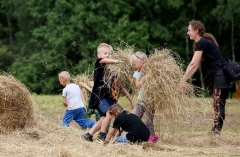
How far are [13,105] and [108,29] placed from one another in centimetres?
2439

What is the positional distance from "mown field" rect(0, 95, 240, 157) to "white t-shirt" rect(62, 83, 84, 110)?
2.02 ft

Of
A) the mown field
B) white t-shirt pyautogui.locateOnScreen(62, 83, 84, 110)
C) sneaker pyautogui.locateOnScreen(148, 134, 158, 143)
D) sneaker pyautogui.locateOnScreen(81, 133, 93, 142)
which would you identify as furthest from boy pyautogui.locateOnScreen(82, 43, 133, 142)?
white t-shirt pyautogui.locateOnScreen(62, 83, 84, 110)

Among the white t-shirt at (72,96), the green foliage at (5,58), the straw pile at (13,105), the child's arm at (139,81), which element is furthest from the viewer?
the green foliage at (5,58)

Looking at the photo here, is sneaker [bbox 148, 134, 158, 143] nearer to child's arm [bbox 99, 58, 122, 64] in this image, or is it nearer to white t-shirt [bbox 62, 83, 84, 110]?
child's arm [bbox 99, 58, 122, 64]

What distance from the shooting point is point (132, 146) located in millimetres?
9211

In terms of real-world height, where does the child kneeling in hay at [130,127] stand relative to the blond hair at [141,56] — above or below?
below

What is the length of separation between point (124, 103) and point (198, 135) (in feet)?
19.7

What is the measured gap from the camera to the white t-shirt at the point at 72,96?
39.3ft

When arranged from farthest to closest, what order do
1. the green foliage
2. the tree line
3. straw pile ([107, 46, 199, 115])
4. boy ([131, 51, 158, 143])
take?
the green foliage → the tree line → boy ([131, 51, 158, 143]) → straw pile ([107, 46, 199, 115])

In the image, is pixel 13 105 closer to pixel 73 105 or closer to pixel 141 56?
pixel 73 105

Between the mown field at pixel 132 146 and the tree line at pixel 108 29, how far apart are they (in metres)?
21.6

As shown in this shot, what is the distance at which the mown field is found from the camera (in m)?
8.88

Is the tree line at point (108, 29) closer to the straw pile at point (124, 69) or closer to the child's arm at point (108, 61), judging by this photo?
the straw pile at point (124, 69)

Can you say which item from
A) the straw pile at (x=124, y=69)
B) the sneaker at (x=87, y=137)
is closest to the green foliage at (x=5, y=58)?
the straw pile at (x=124, y=69)
